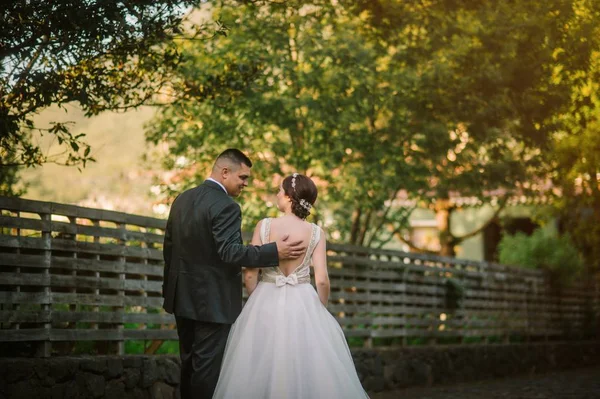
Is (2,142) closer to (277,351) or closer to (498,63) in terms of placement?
(277,351)

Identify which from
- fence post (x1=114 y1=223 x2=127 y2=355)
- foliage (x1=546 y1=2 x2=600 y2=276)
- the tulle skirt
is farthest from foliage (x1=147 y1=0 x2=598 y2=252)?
the tulle skirt

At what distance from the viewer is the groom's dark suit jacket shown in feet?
23.5

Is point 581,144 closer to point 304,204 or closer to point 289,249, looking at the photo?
point 304,204

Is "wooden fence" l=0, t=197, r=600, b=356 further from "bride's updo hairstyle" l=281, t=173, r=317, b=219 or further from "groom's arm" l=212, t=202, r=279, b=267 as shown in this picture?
"bride's updo hairstyle" l=281, t=173, r=317, b=219

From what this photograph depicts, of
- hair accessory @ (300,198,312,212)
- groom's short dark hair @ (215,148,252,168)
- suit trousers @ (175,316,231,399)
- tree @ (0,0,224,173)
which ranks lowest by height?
suit trousers @ (175,316,231,399)

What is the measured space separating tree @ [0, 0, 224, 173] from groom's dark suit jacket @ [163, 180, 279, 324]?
4.95 feet

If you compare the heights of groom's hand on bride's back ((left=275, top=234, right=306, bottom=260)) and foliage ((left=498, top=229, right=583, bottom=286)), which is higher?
foliage ((left=498, top=229, right=583, bottom=286))

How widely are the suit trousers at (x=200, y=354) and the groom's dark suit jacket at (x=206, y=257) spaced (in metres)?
0.13

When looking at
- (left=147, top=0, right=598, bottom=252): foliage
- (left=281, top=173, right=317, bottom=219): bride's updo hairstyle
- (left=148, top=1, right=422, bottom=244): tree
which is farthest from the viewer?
(left=148, top=1, right=422, bottom=244): tree

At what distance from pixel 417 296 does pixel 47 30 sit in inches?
376

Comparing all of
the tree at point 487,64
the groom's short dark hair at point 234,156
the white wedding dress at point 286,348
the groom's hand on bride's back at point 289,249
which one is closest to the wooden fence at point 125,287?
the white wedding dress at point 286,348

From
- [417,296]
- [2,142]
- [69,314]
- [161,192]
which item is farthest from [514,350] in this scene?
[2,142]

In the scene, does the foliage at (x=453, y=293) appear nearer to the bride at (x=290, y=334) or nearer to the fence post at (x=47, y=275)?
the bride at (x=290, y=334)

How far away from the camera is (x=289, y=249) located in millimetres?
7445
